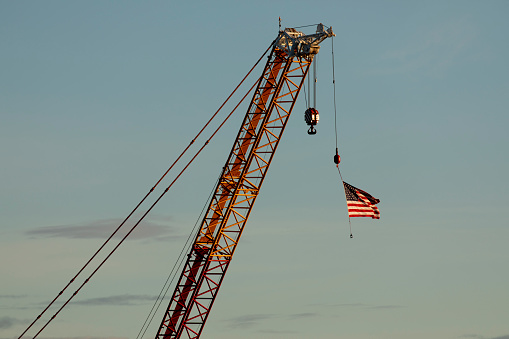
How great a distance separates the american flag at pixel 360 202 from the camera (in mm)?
105188

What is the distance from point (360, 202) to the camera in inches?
4156

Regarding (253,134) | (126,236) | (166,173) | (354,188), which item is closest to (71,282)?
(126,236)

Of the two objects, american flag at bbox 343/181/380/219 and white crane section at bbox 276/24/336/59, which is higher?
white crane section at bbox 276/24/336/59

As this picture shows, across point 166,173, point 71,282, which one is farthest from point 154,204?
point 71,282

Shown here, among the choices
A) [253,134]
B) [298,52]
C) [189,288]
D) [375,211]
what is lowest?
[189,288]

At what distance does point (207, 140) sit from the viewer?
10962cm

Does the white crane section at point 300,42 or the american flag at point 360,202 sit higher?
the white crane section at point 300,42

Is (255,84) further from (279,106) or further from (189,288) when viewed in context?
(189,288)

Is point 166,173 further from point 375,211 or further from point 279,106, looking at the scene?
point 375,211

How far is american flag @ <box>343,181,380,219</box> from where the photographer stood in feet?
345

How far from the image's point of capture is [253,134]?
107 metres

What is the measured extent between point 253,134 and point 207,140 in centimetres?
585

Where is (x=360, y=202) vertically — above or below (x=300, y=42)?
below

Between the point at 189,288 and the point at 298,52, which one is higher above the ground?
the point at 298,52
